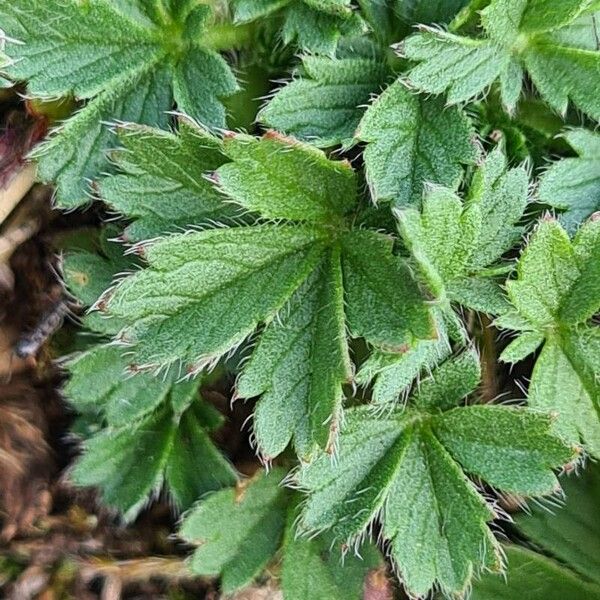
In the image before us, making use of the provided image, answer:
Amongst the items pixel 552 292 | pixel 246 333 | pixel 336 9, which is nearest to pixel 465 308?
pixel 552 292

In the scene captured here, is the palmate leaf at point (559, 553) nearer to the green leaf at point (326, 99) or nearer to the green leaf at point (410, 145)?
the green leaf at point (410, 145)

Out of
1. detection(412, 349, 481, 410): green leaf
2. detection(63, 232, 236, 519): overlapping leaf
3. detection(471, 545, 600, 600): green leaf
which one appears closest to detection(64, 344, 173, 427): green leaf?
detection(63, 232, 236, 519): overlapping leaf

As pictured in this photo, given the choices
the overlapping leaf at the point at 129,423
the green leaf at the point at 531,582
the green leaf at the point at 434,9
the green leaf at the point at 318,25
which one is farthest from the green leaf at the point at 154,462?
the green leaf at the point at 434,9

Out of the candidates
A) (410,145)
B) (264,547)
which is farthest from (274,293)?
(264,547)

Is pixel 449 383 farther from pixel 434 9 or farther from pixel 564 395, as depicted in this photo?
pixel 434 9

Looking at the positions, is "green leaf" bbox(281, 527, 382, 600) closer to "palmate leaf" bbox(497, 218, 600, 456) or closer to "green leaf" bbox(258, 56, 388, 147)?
"palmate leaf" bbox(497, 218, 600, 456)

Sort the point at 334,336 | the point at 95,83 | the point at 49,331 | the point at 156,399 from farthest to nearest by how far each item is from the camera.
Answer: the point at 49,331, the point at 156,399, the point at 95,83, the point at 334,336

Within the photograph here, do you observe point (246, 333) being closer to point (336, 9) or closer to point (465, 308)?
point (465, 308)
